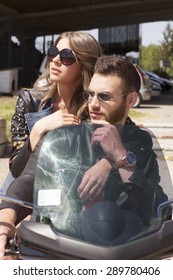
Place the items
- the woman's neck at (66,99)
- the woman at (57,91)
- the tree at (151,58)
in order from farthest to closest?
1. the tree at (151,58)
2. the woman's neck at (66,99)
3. the woman at (57,91)

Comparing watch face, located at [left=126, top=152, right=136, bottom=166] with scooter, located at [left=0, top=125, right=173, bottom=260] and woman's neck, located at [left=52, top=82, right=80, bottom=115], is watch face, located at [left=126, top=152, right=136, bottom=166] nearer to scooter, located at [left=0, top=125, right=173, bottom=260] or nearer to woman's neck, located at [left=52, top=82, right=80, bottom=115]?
scooter, located at [left=0, top=125, right=173, bottom=260]

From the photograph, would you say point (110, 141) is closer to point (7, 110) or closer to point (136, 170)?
point (136, 170)

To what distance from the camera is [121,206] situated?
191 cm

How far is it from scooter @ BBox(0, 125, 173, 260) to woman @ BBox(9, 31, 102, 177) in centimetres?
44

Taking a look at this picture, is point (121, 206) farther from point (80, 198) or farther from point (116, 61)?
point (116, 61)

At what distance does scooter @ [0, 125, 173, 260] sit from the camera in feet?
5.82

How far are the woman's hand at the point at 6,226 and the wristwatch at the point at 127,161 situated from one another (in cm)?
53

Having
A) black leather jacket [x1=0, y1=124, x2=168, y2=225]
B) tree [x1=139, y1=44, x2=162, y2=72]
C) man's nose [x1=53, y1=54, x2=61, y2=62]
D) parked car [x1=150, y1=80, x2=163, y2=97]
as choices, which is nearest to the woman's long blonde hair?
man's nose [x1=53, y1=54, x2=61, y2=62]

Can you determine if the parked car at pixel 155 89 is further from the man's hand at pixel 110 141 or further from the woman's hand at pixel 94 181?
the woman's hand at pixel 94 181

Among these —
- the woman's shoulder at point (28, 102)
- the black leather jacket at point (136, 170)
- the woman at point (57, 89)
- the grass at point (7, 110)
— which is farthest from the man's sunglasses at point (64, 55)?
the grass at point (7, 110)

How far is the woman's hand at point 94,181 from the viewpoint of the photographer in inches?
76.7

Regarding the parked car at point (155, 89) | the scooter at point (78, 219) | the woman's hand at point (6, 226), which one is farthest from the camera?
the parked car at point (155, 89)
